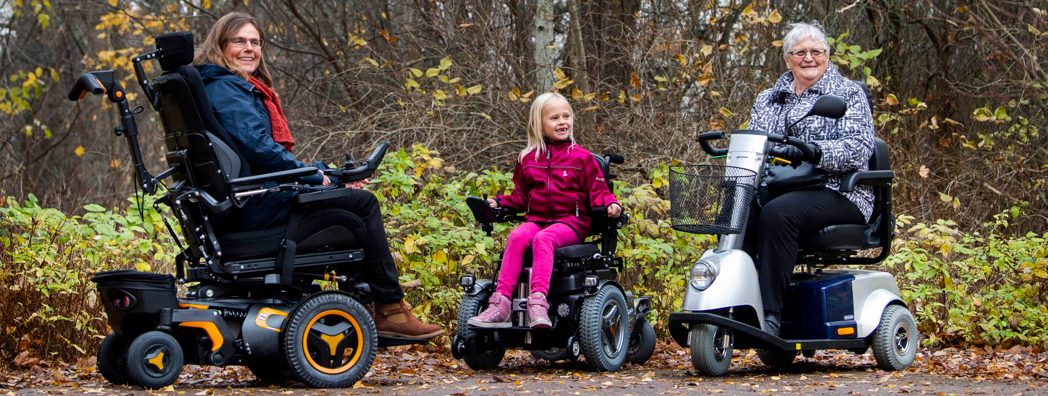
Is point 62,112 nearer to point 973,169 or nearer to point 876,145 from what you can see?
point 973,169

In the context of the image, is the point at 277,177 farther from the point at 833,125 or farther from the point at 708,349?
the point at 833,125

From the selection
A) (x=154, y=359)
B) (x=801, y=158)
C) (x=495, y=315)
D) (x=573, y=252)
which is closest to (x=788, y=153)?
A: (x=801, y=158)

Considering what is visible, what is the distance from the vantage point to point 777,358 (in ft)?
19.9

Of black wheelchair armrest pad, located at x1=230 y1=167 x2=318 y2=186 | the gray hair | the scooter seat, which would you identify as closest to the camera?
black wheelchair armrest pad, located at x1=230 y1=167 x2=318 y2=186

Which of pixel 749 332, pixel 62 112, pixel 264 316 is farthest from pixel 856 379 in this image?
pixel 62 112

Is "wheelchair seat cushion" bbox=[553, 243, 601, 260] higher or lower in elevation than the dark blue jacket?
lower

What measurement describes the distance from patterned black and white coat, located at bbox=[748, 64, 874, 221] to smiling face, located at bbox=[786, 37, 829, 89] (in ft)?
0.13

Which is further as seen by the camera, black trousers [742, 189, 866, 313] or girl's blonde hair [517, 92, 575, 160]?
girl's blonde hair [517, 92, 575, 160]

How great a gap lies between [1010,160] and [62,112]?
14.6 metres

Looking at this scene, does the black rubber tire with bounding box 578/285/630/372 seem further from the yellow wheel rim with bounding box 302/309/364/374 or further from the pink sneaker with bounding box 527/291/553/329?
the yellow wheel rim with bounding box 302/309/364/374

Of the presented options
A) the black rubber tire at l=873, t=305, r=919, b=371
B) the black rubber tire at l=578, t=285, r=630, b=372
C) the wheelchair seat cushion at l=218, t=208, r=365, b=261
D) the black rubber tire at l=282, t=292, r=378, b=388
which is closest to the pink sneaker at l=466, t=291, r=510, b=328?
the black rubber tire at l=578, t=285, r=630, b=372

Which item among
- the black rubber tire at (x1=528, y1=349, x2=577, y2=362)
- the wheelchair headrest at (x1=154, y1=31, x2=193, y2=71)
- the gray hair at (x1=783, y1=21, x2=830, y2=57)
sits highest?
the gray hair at (x1=783, y1=21, x2=830, y2=57)

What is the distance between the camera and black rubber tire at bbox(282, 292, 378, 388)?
15.6ft

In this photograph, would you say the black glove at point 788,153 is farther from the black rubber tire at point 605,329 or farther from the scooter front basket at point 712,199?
the black rubber tire at point 605,329
